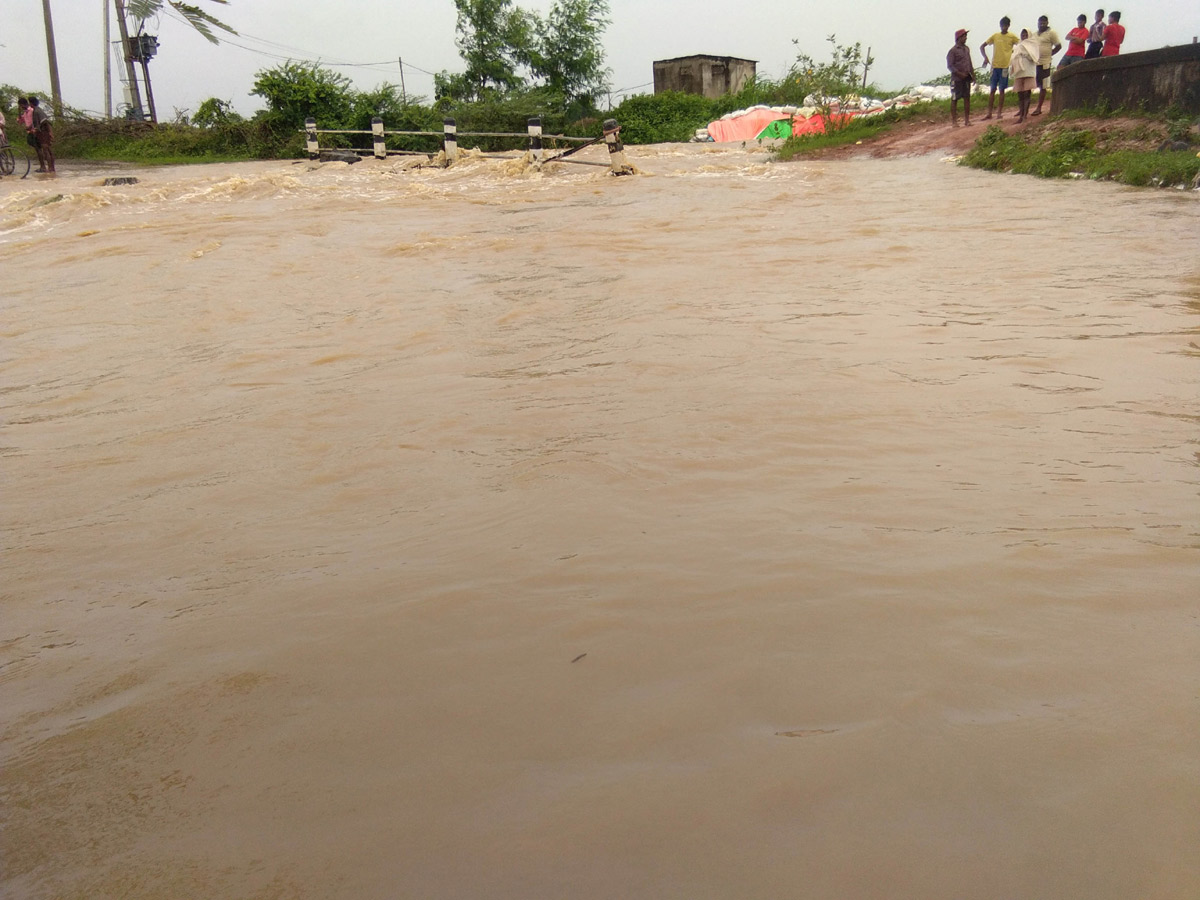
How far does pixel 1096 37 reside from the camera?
1345 centimetres

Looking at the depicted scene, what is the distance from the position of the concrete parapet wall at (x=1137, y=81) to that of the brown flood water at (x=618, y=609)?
23.9 ft

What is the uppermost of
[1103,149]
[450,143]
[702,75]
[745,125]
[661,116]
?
[702,75]

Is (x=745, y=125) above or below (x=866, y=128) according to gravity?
above

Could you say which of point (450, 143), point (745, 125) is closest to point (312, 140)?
point (450, 143)

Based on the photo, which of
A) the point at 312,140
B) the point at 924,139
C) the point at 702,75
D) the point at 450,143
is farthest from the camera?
the point at 702,75

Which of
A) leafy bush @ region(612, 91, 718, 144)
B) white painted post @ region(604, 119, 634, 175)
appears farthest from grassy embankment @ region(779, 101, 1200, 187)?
leafy bush @ region(612, 91, 718, 144)

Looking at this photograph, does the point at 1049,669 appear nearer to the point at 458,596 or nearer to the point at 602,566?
the point at 602,566

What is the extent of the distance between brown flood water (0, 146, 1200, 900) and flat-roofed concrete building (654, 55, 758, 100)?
33957mm

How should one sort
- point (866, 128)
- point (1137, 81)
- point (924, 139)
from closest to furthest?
1. point (1137, 81)
2. point (924, 139)
3. point (866, 128)

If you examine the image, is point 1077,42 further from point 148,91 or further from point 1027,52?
point 148,91

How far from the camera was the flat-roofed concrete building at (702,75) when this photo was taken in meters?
35.5

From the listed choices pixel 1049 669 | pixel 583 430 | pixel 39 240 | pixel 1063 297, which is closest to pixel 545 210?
pixel 39 240

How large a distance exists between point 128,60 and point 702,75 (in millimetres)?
20641

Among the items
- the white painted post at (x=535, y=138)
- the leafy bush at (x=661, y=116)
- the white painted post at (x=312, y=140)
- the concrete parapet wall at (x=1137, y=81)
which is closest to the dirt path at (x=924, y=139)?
the concrete parapet wall at (x=1137, y=81)
